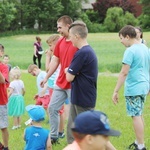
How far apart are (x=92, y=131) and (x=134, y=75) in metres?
3.62

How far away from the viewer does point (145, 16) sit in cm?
7400

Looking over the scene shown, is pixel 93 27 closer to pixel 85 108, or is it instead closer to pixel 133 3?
pixel 133 3

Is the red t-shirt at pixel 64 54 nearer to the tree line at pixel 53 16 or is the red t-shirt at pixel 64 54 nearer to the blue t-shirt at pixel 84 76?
the blue t-shirt at pixel 84 76

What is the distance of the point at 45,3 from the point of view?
228 feet

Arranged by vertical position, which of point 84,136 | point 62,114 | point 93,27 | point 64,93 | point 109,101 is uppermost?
point 84,136

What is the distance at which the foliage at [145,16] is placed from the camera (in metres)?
71.9

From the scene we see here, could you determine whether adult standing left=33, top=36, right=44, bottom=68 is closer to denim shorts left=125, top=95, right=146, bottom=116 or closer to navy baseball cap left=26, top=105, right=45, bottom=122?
denim shorts left=125, top=95, right=146, bottom=116

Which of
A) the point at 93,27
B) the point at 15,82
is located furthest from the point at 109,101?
the point at 93,27

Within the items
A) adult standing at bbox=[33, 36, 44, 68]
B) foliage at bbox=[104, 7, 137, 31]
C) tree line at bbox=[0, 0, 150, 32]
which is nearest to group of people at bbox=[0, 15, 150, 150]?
adult standing at bbox=[33, 36, 44, 68]

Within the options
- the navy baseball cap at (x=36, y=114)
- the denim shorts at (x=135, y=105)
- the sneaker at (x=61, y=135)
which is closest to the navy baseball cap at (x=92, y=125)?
the navy baseball cap at (x=36, y=114)

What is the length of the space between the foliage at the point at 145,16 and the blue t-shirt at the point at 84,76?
66802 mm

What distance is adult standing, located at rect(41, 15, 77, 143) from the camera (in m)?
6.66

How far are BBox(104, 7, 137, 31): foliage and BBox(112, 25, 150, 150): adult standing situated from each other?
62435 mm

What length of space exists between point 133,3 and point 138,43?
79911mm
